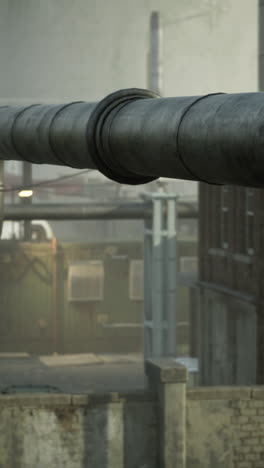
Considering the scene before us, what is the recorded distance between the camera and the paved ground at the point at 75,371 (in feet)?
97.1

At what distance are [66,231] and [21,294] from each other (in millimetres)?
23293

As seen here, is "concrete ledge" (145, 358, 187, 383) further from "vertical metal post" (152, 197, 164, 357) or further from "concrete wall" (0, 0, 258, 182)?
"concrete wall" (0, 0, 258, 182)

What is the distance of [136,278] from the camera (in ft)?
117

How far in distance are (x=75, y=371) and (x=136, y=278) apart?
5273mm

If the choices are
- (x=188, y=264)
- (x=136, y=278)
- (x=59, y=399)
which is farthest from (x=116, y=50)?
(x=59, y=399)

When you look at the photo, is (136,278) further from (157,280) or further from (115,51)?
(115,51)

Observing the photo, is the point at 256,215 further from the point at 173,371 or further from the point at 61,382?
the point at 61,382

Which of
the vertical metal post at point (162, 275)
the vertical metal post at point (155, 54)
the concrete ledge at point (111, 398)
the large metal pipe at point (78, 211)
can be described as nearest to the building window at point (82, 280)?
the large metal pipe at point (78, 211)

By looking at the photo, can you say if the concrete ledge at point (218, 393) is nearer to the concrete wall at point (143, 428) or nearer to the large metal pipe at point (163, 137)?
the concrete wall at point (143, 428)

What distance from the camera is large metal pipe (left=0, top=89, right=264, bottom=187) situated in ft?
21.9

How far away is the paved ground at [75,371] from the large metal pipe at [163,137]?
18.2m

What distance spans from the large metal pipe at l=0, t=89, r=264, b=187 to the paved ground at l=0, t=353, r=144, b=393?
59.9 ft

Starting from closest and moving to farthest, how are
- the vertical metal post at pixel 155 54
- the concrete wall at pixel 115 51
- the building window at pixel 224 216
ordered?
the building window at pixel 224 216 → the vertical metal post at pixel 155 54 → the concrete wall at pixel 115 51

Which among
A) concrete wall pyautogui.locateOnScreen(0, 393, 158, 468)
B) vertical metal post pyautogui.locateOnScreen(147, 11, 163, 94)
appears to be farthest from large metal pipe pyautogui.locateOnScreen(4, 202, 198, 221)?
vertical metal post pyautogui.locateOnScreen(147, 11, 163, 94)
